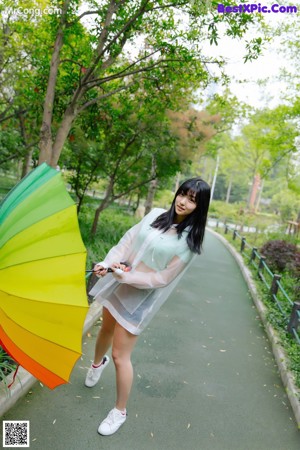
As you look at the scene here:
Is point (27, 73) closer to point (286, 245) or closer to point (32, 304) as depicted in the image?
point (32, 304)

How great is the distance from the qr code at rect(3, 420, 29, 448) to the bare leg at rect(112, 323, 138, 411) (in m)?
0.66

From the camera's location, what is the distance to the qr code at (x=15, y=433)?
7.84 feet

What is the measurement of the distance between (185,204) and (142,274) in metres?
0.53

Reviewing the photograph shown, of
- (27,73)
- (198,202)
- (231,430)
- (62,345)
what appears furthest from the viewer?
(27,73)

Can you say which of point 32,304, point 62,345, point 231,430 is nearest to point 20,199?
point 32,304

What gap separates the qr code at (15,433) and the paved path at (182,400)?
6cm

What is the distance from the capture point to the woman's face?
2381 millimetres

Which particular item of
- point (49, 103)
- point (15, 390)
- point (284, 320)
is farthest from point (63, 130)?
point (284, 320)

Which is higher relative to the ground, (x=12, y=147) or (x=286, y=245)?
(x=12, y=147)

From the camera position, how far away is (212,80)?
232 inches

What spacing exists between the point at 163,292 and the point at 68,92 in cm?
463

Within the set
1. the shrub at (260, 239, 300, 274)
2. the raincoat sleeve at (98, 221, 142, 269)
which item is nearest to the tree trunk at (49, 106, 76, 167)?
the raincoat sleeve at (98, 221, 142, 269)

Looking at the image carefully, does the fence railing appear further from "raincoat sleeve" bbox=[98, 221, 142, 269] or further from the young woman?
"raincoat sleeve" bbox=[98, 221, 142, 269]

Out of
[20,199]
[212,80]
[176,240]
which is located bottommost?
[176,240]
